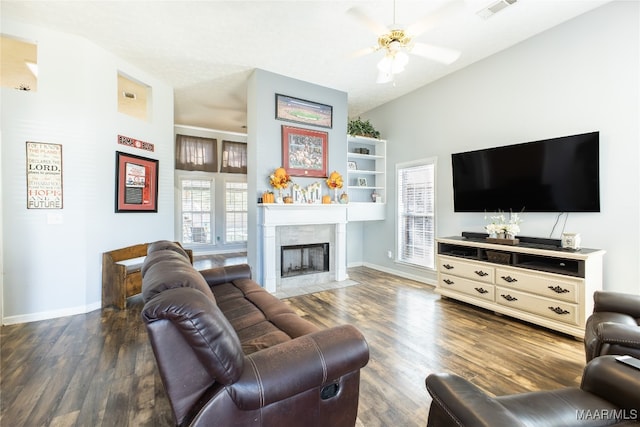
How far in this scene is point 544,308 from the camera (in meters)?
2.88

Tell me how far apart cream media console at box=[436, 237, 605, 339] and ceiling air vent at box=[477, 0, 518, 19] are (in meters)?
2.54

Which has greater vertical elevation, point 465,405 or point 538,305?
point 465,405

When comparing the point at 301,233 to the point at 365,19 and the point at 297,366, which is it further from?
the point at 297,366

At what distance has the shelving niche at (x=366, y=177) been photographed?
17.7 ft

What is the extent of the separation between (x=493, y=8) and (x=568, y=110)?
56.3 inches

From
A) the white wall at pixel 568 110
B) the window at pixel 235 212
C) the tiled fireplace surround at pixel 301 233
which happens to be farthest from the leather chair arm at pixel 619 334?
the window at pixel 235 212

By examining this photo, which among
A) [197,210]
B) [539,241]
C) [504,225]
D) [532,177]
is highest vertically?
[532,177]

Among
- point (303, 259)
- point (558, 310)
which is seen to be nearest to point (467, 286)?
point (558, 310)

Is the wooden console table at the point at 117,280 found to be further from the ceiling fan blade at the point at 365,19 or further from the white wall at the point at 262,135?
the ceiling fan blade at the point at 365,19

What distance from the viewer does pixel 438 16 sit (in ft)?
7.03

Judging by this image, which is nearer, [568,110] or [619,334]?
[619,334]

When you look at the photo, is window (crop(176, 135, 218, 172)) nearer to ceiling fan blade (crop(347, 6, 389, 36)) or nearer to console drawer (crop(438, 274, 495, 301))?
ceiling fan blade (crop(347, 6, 389, 36))

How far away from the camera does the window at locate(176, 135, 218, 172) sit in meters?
6.99

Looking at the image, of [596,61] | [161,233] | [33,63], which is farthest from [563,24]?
[33,63]
